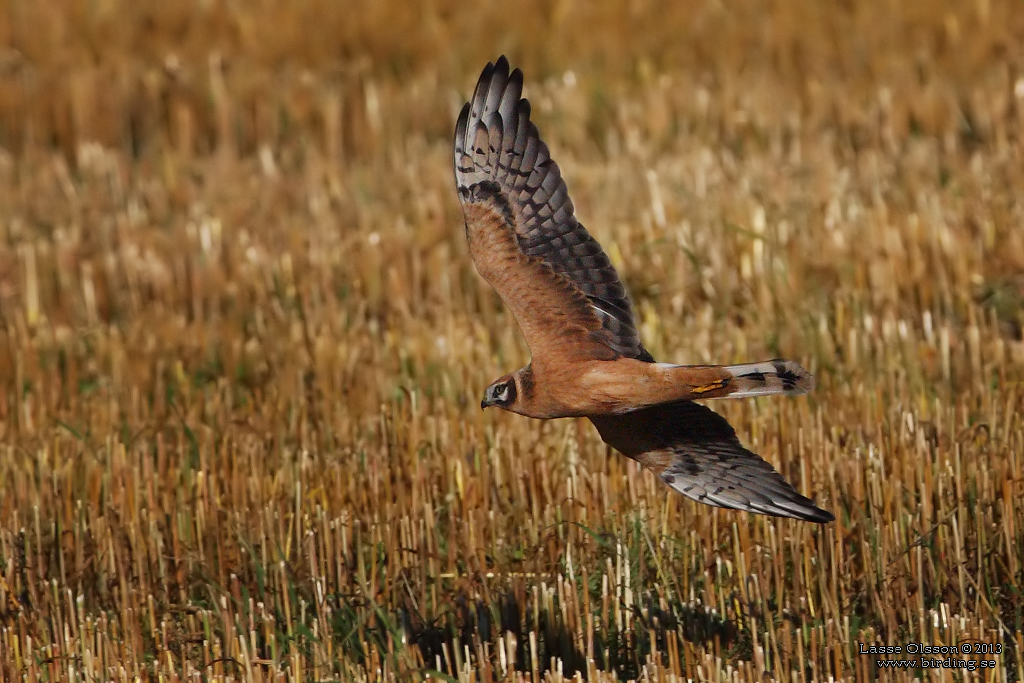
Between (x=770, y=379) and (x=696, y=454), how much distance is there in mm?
483

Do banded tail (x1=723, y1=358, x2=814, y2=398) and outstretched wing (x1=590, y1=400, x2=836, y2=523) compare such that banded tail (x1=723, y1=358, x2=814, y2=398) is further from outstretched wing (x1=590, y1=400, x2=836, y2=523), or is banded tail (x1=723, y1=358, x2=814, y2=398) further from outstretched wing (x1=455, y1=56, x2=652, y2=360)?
outstretched wing (x1=455, y1=56, x2=652, y2=360)

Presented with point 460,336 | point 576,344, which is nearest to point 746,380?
point 576,344

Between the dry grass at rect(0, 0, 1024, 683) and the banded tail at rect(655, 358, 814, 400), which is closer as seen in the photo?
the banded tail at rect(655, 358, 814, 400)

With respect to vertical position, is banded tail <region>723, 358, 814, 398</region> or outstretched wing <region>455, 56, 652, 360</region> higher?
outstretched wing <region>455, 56, 652, 360</region>

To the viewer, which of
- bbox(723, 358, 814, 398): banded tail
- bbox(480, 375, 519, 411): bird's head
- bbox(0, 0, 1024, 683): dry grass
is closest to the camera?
bbox(723, 358, 814, 398): banded tail

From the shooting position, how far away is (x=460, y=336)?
7523mm

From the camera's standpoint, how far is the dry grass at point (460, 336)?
511cm

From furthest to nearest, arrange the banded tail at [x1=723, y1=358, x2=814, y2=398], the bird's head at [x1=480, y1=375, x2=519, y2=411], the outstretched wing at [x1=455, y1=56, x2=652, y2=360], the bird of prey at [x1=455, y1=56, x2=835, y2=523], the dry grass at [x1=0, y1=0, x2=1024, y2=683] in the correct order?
the dry grass at [x1=0, y1=0, x2=1024, y2=683] → the outstretched wing at [x1=455, y1=56, x2=652, y2=360] → the bird's head at [x1=480, y1=375, x2=519, y2=411] → the bird of prey at [x1=455, y1=56, x2=835, y2=523] → the banded tail at [x1=723, y1=358, x2=814, y2=398]

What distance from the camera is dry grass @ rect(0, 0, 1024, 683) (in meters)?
5.11

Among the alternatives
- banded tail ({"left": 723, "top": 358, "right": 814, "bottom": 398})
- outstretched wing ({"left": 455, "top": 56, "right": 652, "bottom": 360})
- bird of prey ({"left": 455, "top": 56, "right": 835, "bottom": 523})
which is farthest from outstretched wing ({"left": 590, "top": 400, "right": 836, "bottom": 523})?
banded tail ({"left": 723, "top": 358, "right": 814, "bottom": 398})

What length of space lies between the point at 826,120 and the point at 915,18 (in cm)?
168

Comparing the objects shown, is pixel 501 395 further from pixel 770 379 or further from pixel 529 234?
pixel 770 379

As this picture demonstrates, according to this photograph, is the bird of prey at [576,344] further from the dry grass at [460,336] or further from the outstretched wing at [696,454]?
the dry grass at [460,336]

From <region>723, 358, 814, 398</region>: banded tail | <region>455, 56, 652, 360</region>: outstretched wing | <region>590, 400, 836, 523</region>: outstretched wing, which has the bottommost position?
<region>590, 400, 836, 523</region>: outstretched wing
